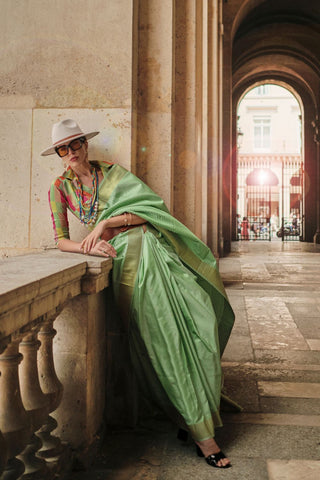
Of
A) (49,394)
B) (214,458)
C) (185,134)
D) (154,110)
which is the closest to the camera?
(49,394)

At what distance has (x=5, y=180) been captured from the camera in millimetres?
3396

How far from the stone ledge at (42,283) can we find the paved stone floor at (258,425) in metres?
0.85

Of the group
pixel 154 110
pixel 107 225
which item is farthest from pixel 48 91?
pixel 107 225

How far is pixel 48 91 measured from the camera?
336cm

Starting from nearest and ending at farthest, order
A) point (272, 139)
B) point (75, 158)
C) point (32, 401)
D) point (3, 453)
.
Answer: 1. point (3, 453)
2. point (32, 401)
3. point (75, 158)
4. point (272, 139)

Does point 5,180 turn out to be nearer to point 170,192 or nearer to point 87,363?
point 170,192

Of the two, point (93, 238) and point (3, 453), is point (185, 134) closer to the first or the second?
point (93, 238)

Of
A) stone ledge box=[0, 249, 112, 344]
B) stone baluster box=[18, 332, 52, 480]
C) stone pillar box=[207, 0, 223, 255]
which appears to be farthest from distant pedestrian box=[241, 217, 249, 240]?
stone baluster box=[18, 332, 52, 480]

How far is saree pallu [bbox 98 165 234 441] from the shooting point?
8.01ft

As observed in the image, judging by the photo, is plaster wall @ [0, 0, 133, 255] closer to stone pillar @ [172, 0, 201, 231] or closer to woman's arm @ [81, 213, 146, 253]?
woman's arm @ [81, 213, 146, 253]

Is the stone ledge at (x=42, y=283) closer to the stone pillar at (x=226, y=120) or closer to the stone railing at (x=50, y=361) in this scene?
the stone railing at (x=50, y=361)

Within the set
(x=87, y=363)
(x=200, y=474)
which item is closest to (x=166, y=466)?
(x=200, y=474)

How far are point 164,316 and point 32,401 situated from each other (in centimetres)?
76

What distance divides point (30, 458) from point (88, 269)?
33.7 inches
